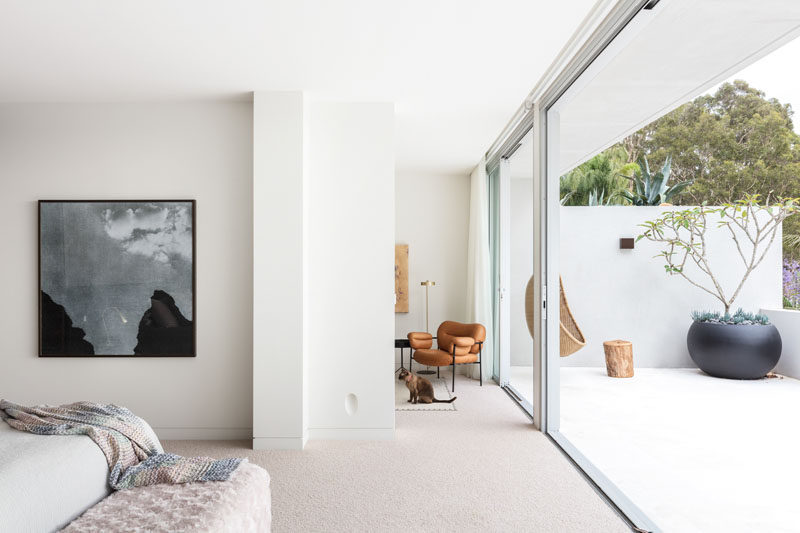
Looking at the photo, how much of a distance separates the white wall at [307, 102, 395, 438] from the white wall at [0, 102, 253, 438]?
0.57 metres

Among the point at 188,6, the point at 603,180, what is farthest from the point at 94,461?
the point at 603,180

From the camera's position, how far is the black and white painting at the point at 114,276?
414cm

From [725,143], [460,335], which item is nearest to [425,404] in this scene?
[460,335]

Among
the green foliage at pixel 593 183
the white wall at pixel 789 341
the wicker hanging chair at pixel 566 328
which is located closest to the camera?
the wicker hanging chair at pixel 566 328

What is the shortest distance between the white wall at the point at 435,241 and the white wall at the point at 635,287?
1442 mm

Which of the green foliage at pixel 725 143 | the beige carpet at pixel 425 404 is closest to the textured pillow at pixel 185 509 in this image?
the beige carpet at pixel 425 404

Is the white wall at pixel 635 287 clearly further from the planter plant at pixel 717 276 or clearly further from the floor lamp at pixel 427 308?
the floor lamp at pixel 427 308

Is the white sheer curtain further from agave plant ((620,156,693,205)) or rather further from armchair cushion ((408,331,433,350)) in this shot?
agave plant ((620,156,693,205))

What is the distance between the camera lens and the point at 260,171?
3.92 meters

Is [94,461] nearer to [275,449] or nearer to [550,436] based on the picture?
[275,449]

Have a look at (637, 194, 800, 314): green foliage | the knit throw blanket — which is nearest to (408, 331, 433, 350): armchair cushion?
(637, 194, 800, 314): green foliage

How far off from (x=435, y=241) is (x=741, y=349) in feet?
12.7

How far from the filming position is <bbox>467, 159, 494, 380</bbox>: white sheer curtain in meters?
6.39

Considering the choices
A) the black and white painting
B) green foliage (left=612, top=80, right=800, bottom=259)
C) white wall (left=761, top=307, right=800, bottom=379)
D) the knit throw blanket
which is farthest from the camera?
green foliage (left=612, top=80, right=800, bottom=259)
